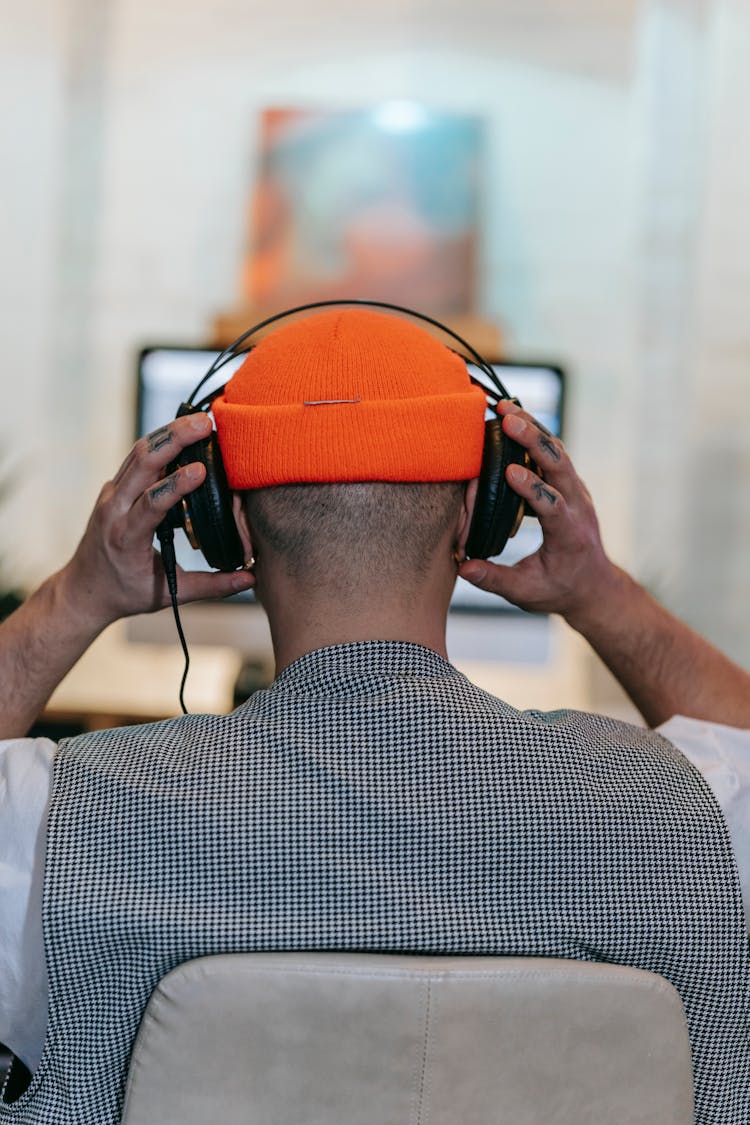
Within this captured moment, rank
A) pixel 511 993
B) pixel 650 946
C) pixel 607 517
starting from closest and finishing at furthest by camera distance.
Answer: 1. pixel 511 993
2. pixel 650 946
3. pixel 607 517

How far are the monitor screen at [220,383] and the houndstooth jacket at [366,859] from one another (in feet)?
3.42

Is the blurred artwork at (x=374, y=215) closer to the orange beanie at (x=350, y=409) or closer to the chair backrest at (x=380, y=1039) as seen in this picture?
the orange beanie at (x=350, y=409)

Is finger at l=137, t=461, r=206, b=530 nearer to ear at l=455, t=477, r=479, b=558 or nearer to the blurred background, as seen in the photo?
ear at l=455, t=477, r=479, b=558

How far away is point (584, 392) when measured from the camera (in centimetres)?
280

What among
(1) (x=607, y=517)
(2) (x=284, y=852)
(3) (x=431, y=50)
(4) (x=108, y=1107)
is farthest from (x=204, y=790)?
(3) (x=431, y=50)

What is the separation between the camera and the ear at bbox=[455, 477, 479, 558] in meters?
0.96

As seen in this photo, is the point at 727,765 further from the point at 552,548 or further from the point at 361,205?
the point at 361,205

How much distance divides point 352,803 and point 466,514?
312 millimetres

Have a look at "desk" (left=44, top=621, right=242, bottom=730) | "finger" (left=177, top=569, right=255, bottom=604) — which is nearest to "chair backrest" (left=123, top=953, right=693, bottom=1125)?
"finger" (left=177, top=569, right=255, bottom=604)

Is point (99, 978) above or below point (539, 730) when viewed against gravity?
below

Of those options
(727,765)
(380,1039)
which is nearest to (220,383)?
(727,765)

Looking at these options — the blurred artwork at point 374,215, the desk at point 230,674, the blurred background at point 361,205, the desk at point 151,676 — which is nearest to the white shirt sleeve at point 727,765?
the desk at point 230,674

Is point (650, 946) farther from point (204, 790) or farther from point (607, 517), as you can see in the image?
point (607, 517)

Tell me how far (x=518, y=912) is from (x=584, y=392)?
7.22ft
